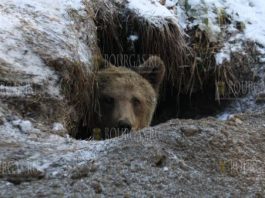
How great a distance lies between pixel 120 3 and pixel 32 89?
2239mm

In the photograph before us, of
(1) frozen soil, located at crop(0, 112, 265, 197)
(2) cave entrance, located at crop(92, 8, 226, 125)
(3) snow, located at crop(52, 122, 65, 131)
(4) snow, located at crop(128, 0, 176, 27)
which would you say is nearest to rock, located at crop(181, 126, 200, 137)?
(1) frozen soil, located at crop(0, 112, 265, 197)

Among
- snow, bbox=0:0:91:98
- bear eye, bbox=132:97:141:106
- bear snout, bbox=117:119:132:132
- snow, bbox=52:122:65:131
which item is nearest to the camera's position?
Answer: snow, bbox=52:122:65:131

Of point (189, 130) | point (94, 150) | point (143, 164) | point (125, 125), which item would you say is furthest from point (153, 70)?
point (143, 164)

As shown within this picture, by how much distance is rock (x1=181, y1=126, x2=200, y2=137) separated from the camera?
416 cm

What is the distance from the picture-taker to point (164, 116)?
25.9 feet

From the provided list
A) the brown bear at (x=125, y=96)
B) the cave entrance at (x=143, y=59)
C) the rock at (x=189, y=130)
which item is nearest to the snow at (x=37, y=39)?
the brown bear at (x=125, y=96)

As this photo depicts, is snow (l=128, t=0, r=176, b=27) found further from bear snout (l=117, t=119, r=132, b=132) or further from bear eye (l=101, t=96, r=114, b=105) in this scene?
bear snout (l=117, t=119, r=132, b=132)

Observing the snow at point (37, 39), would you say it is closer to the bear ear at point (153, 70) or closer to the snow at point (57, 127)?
the snow at point (57, 127)

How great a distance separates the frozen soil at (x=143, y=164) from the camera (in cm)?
356

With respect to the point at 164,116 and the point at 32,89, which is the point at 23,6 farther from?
the point at 164,116

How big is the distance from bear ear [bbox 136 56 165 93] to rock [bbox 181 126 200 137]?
246 centimetres

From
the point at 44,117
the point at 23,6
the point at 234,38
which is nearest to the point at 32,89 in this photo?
the point at 44,117

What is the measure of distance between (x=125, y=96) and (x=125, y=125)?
61cm

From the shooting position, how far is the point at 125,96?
6289 mm
